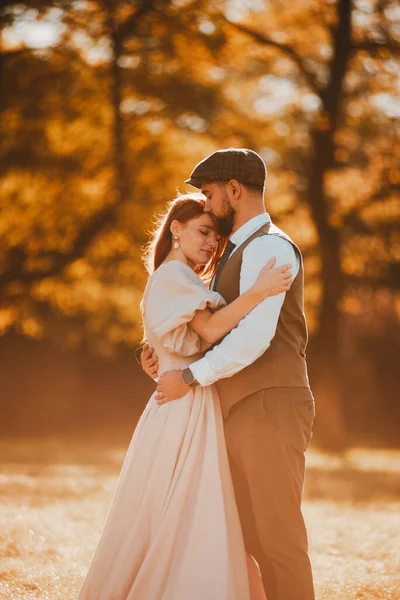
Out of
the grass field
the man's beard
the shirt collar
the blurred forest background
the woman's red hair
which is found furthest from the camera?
the blurred forest background

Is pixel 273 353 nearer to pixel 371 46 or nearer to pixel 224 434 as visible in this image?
pixel 224 434

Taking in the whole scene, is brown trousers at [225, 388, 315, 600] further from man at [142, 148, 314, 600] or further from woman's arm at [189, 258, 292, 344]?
woman's arm at [189, 258, 292, 344]

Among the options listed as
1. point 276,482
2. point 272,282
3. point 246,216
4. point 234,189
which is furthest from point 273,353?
point 234,189

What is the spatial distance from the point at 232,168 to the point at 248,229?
0.92ft

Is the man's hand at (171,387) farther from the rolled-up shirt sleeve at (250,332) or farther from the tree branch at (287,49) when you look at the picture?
the tree branch at (287,49)

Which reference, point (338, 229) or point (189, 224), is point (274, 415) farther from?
point (338, 229)

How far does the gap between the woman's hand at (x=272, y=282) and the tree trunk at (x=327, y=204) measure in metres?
13.2

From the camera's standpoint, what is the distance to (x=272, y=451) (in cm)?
411

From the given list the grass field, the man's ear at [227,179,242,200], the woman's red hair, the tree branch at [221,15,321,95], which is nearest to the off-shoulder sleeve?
the woman's red hair

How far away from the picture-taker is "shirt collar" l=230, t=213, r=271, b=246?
425cm

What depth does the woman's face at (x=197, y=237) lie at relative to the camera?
4.44 m

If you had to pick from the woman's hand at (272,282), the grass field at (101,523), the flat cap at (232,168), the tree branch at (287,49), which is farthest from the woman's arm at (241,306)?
the tree branch at (287,49)

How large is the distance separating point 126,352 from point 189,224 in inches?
885

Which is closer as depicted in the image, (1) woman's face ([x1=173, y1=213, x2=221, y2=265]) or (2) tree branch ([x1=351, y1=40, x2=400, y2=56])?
(1) woman's face ([x1=173, y1=213, x2=221, y2=265])
